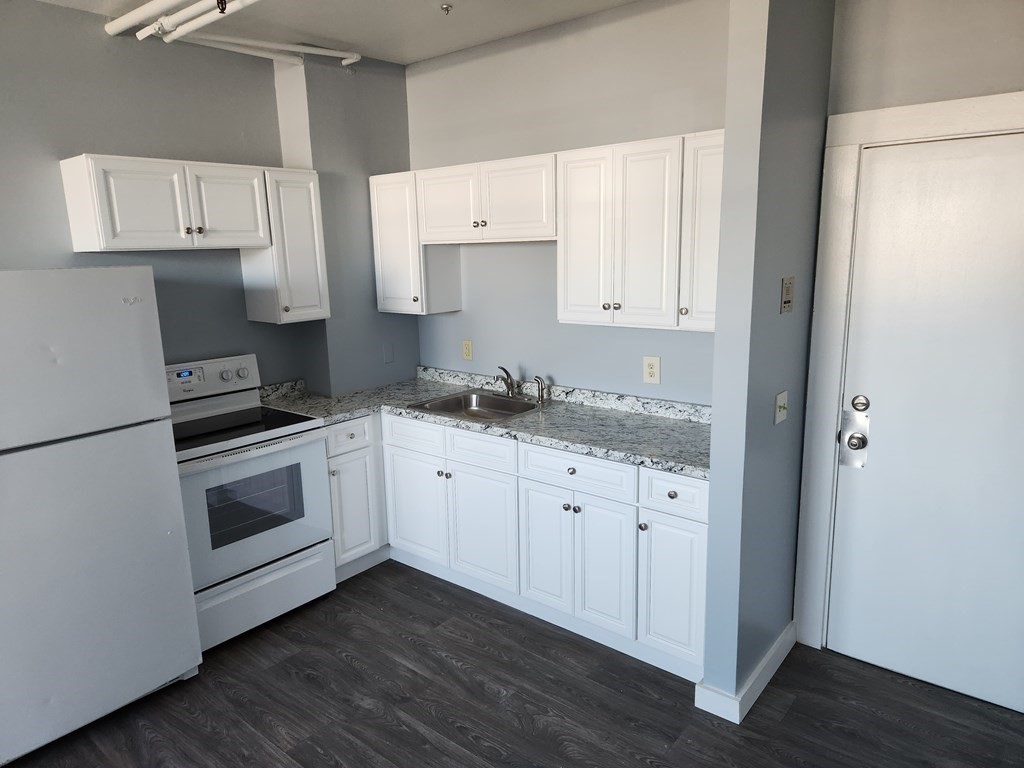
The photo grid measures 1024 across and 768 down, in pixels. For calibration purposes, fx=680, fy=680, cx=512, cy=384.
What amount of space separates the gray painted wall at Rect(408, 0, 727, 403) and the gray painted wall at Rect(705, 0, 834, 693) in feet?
1.59

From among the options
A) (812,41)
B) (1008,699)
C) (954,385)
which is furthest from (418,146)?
(1008,699)

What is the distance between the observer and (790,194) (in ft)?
7.48

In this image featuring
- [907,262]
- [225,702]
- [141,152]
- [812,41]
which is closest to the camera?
[812,41]

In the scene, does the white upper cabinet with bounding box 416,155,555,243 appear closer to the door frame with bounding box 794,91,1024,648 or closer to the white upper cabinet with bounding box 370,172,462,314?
the white upper cabinet with bounding box 370,172,462,314

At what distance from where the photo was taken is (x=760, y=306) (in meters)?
2.17

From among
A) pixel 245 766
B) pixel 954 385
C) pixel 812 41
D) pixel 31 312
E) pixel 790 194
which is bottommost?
pixel 245 766

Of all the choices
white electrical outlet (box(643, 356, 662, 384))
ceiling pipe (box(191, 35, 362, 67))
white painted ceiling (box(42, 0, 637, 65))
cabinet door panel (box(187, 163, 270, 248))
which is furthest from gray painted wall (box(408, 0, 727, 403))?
cabinet door panel (box(187, 163, 270, 248))

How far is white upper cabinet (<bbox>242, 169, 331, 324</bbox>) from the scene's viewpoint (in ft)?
10.7

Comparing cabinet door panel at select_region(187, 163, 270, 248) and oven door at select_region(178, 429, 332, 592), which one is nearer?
oven door at select_region(178, 429, 332, 592)

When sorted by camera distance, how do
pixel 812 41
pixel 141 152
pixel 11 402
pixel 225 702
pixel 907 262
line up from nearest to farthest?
pixel 11 402
pixel 812 41
pixel 907 262
pixel 225 702
pixel 141 152

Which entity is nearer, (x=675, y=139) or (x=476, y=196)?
(x=675, y=139)

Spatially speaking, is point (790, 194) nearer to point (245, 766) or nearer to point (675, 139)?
point (675, 139)

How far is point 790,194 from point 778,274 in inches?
10.6

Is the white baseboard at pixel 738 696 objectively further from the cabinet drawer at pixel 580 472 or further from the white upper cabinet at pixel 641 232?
the white upper cabinet at pixel 641 232
